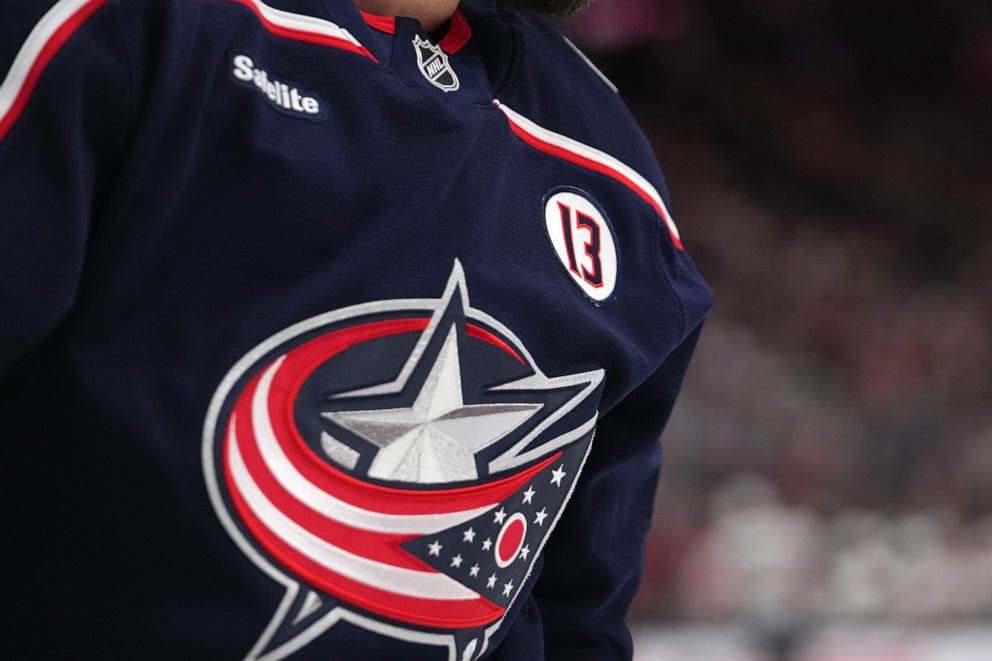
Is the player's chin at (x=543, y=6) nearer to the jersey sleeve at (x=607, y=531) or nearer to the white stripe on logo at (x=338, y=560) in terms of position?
the jersey sleeve at (x=607, y=531)

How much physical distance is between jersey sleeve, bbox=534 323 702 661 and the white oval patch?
0.11 meters

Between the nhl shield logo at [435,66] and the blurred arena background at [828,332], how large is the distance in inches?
62.9

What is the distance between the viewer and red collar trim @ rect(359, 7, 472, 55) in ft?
1.98

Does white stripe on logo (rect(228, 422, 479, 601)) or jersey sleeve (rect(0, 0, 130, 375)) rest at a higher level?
jersey sleeve (rect(0, 0, 130, 375))

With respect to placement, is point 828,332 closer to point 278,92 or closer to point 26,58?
point 278,92

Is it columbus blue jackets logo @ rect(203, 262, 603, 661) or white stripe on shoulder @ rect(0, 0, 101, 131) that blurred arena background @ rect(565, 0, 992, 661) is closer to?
Answer: columbus blue jackets logo @ rect(203, 262, 603, 661)

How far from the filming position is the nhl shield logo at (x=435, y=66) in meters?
0.61

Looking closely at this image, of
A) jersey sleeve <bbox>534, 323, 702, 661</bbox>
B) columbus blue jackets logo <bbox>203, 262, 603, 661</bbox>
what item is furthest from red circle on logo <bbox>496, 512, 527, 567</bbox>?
jersey sleeve <bbox>534, 323, 702, 661</bbox>

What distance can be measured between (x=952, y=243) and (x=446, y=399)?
2.16 metres

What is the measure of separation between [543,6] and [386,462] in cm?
31

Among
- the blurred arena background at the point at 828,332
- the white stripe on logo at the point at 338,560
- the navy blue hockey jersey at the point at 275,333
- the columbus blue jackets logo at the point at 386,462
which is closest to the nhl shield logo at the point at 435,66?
the navy blue hockey jersey at the point at 275,333

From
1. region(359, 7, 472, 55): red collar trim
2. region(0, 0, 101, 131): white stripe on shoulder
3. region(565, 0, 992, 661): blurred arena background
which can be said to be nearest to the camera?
region(0, 0, 101, 131): white stripe on shoulder

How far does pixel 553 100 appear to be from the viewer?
27.8 inches

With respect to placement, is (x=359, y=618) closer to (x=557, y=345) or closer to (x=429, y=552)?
(x=429, y=552)
